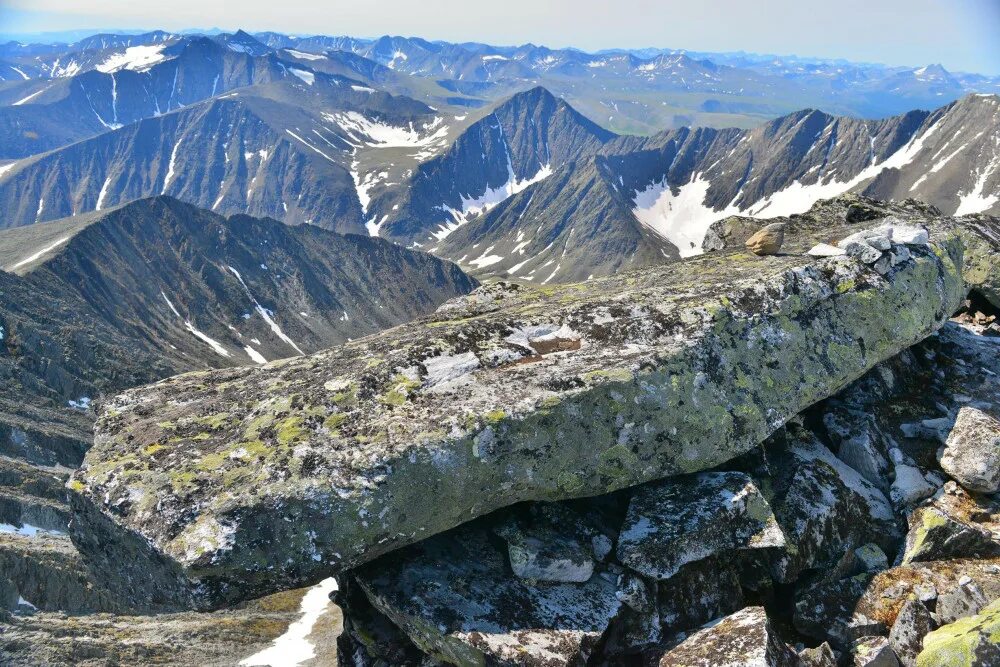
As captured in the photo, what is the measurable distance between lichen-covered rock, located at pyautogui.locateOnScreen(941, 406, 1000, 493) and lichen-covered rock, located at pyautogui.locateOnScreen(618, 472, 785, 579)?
4.67 m

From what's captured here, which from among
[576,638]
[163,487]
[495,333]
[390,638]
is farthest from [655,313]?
[163,487]

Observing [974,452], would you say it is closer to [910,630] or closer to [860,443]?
[860,443]

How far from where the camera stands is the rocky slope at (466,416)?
1114 cm

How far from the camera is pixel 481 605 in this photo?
11.8 meters

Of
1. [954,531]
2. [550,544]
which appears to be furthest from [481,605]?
[954,531]

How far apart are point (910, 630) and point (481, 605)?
7.51 metres

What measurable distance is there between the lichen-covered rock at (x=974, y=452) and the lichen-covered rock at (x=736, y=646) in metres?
6.03

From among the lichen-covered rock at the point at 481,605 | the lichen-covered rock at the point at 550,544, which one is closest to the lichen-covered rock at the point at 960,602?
the lichen-covered rock at the point at 481,605

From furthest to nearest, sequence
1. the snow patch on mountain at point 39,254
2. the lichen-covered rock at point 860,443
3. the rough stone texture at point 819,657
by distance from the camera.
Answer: the snow patch on mountain at point 39,254 < the lichen-covered rock at point 860,443 < the rough stone texture at point 819,657

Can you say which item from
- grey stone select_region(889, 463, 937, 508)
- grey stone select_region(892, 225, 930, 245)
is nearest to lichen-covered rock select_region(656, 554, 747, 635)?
grey stone select_region(889, 463, 937, 508)

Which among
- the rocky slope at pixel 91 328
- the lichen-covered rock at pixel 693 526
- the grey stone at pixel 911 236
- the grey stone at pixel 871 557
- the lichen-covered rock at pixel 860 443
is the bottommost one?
the rocky slope at pixel 91 328

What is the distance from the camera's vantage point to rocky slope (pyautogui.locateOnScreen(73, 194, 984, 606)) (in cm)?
1114

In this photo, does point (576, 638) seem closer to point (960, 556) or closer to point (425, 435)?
point (425, 435)

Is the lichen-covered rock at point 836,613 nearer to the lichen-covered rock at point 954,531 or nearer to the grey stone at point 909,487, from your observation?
the lichen-covered rock at point 954,531
